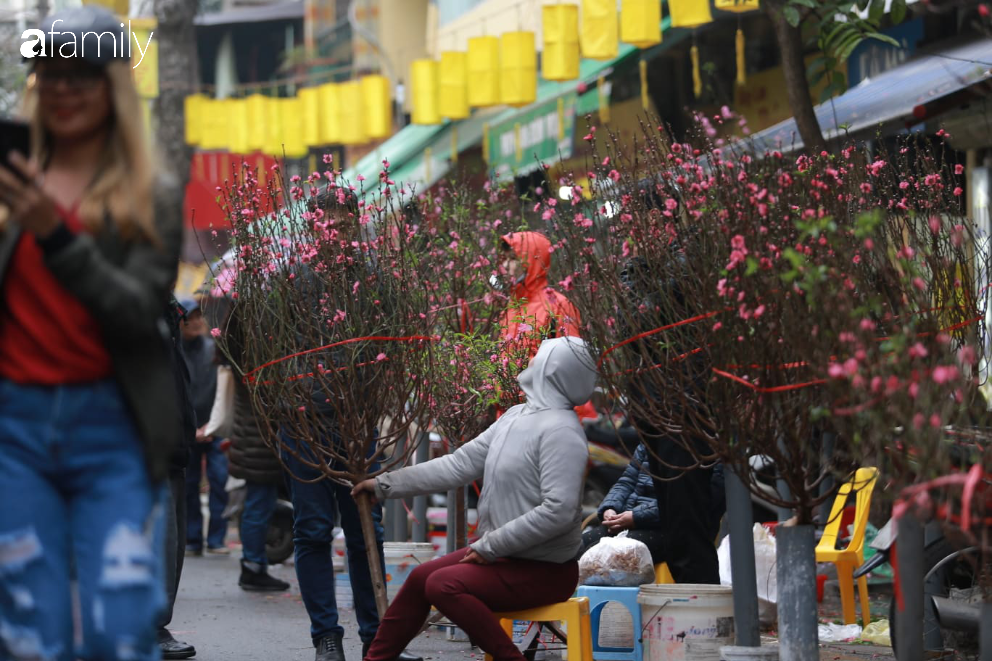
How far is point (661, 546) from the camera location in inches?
275

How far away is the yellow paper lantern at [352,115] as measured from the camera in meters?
21.8

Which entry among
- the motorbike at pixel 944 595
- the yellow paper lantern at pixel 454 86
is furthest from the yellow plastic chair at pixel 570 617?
the yellow paper lantern at pixel 454 86

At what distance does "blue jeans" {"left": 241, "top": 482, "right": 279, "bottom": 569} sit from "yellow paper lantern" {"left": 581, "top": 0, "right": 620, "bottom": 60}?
677cm

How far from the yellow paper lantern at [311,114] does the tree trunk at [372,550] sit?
16.7m

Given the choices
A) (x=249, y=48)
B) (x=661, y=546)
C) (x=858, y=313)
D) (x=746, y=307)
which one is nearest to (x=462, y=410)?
(x=661, y=546)

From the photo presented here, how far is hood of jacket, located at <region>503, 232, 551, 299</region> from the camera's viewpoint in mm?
7531

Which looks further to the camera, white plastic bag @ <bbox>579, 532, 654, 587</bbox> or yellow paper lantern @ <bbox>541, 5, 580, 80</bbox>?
yellow paper lantern @ <bbox>541, 5, 580, 80</bbox>

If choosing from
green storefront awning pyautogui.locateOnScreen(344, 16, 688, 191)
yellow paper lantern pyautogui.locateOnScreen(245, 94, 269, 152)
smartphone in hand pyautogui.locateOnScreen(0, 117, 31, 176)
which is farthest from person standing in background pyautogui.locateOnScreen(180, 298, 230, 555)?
yellow paper lantern pyautogui.locateOnScreen(245, 94, 269, 152)

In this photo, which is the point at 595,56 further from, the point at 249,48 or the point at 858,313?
the point at 249,48

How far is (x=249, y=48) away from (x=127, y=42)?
4653 cm

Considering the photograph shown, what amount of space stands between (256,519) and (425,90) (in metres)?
9.88

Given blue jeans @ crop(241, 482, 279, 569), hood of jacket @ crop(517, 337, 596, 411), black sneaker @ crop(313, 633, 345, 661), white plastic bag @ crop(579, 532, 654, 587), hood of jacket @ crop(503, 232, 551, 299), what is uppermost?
hood of jacket @ crop(503, 232, 551, 299)

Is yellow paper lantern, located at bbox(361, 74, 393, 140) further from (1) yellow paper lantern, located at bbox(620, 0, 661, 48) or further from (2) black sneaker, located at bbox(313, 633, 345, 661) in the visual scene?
(2) black sneaker, located at bbox(313, 633, 345, 661)

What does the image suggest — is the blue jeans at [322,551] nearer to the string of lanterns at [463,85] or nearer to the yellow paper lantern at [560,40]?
the string of lanterns at [463,85]
